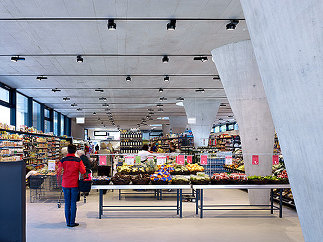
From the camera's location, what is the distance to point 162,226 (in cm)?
595

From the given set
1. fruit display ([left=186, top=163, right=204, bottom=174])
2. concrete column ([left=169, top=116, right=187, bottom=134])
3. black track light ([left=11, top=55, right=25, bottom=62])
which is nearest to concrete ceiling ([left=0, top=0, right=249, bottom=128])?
black track light ([left=11, top=55, right=25, bottom=62])

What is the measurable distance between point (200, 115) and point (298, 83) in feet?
53.3

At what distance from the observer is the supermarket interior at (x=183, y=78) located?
176 centimetres

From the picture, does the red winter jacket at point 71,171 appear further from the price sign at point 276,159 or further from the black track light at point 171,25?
the price sign at point 276,159

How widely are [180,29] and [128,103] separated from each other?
41.6ft

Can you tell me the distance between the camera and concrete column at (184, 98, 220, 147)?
17688mm

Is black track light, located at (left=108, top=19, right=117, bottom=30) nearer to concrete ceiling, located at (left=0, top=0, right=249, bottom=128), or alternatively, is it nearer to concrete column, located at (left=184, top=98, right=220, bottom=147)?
concrete ceiling, located at (left=0, top=0, right=249, bottom=128)

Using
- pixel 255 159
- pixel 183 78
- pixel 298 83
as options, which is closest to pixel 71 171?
pixel 255 159

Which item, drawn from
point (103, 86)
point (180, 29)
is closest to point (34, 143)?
point (103, 86)

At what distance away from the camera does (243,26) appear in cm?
689

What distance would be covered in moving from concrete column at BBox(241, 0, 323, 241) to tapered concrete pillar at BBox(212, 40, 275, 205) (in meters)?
5.43

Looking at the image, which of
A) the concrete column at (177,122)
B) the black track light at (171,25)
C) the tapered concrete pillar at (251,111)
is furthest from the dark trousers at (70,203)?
the concrete column at (177,122)

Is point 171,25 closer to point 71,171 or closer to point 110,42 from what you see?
point 110,42

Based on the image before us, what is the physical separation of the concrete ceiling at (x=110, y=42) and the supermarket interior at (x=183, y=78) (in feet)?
0.15
